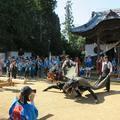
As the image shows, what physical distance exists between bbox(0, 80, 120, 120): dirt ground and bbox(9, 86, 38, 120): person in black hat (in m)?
6.59

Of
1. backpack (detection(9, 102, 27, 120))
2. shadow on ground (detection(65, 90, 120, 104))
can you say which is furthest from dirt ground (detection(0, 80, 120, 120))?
backpack (detection(9, 102, 27, 120))

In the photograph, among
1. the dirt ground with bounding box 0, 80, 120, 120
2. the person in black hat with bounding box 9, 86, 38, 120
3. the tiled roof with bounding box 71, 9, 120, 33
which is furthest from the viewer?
the tiled roof with bounding box 71, 9, 120, 33

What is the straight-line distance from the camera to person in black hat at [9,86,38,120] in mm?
6180

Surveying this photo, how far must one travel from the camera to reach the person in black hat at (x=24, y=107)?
20.3 feet

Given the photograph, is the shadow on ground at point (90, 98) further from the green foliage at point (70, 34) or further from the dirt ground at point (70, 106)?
Answer: the green foliage at point (70, 34)

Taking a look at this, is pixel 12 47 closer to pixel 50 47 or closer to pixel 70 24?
pixel 50 47

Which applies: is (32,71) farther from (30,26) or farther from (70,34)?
(70,34)

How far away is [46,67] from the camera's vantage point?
29.5 meters

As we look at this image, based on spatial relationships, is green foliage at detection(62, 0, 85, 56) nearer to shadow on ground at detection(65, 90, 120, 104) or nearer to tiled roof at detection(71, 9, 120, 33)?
tiled roof at detection(71, 9, 120, 33)

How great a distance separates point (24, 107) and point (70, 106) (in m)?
9.15

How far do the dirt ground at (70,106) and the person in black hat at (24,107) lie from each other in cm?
659

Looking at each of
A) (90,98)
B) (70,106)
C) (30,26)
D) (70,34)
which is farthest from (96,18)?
(70,34)

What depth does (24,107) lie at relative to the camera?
6.21 m

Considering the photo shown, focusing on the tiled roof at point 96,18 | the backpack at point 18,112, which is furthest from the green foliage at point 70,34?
the backpack at point 18,112
